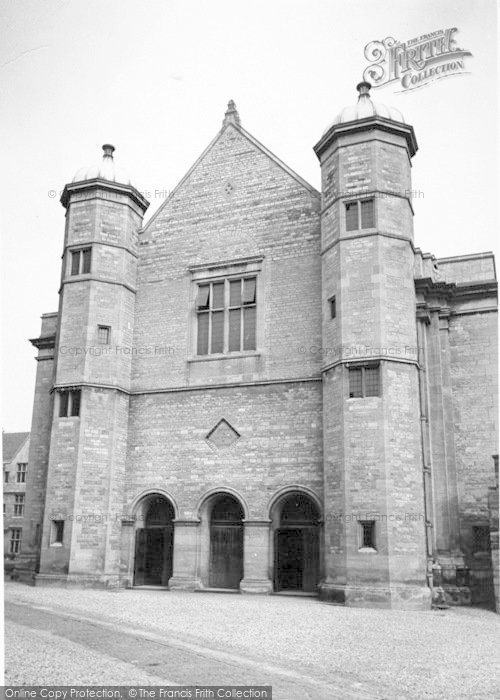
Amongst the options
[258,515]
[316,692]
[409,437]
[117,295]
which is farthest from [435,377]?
[316,692]

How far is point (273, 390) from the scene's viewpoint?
2081cm

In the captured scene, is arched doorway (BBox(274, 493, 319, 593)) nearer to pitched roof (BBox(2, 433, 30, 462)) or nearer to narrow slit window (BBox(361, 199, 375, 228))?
narrow slit window (BBox(361, 199, 375, 228))

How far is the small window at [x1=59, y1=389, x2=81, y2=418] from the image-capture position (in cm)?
2180

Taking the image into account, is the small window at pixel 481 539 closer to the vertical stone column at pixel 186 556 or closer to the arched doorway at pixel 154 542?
the vertical stone column at pixel 186 556

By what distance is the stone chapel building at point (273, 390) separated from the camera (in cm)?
1867

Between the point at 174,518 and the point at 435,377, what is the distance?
9.00 meters

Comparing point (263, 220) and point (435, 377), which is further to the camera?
point (263, 220)

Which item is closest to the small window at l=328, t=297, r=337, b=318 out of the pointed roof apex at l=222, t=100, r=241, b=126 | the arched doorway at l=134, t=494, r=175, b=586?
the arched doorway at l=134, t=494, r=175, b=586

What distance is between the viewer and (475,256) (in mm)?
22641

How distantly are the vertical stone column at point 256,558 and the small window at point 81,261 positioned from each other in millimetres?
9974

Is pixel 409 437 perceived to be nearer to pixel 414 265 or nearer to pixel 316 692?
pixel 414 265

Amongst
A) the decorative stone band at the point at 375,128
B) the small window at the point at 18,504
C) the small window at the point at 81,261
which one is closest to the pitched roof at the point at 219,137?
the small window at the point at 81,261

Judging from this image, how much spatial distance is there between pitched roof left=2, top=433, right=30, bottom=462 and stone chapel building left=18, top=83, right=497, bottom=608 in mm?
28096

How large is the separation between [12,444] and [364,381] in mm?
39645
